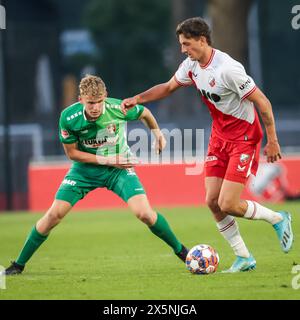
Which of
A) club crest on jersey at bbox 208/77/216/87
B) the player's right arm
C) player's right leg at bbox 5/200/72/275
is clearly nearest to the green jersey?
the player's right arm

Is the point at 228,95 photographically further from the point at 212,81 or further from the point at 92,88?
the point at 92,88

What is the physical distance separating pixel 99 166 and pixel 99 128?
38 cm

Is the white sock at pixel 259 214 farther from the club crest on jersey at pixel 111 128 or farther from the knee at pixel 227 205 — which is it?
the club crest on jersey at pixel 111 128

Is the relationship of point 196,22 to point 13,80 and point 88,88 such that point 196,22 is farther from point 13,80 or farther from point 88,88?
point 13,80

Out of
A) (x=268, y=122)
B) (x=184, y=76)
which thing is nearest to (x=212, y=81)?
(x=184, y=76)

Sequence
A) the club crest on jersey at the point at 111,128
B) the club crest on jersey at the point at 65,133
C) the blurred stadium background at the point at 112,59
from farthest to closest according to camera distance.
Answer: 1. the blurred stadium background at the point at 112,59
2. the club crest on jersey at the point at 111,128
3. the club crest on jersey at the point at 65,133

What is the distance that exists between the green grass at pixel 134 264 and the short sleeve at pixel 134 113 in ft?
5.05

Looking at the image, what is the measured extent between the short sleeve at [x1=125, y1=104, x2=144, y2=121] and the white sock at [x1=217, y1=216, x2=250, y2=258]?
134 centimetres

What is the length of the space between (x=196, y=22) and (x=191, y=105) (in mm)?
21811

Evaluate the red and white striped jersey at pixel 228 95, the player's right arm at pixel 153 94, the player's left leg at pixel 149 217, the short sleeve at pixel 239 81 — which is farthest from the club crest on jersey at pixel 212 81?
the player's left leg at pixel 149 217

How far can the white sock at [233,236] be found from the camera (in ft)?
31.1

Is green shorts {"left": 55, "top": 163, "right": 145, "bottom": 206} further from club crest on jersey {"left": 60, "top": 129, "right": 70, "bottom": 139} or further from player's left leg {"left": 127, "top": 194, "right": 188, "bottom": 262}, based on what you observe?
club crest on jersey {"left": 60, "top": 129, "right": 70, "bottom": 139}

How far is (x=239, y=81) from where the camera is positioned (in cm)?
905

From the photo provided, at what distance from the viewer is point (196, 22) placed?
916 centimetres
